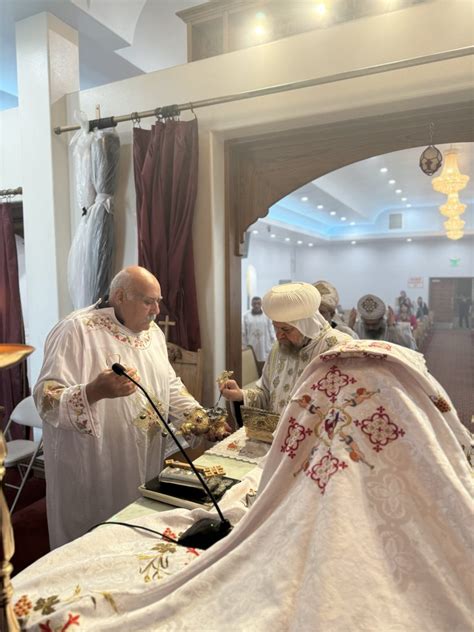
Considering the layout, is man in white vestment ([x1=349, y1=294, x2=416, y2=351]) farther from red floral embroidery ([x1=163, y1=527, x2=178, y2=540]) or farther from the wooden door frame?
red floral embroidery ([x1=163, y1=527, x2=178, y2=540])

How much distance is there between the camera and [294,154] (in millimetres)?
3230

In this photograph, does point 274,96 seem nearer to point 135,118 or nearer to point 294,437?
point 135,118

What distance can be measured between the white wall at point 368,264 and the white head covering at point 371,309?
8511mm

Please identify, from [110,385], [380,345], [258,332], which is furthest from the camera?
[258,332]

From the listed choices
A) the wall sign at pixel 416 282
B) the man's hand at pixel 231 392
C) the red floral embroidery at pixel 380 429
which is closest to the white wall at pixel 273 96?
the man's hand at pixel 231 392

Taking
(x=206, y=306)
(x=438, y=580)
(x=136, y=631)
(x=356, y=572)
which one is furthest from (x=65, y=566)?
(x=206, y=306)

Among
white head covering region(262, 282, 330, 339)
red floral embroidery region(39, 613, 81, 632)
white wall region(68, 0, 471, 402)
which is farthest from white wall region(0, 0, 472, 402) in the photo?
red floral embroidery region(39, 613, 81, 632)

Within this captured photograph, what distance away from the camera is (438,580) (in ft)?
2.39

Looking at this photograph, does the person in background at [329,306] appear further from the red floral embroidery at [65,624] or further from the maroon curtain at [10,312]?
the maroon curtain at [10,312]

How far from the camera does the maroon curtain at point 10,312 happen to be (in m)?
4.56

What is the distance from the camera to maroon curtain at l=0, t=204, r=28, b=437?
456cm

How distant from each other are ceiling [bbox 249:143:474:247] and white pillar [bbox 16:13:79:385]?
4575mm

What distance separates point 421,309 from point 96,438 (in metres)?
12.0

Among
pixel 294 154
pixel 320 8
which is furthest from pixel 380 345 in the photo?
pixel 320 8
